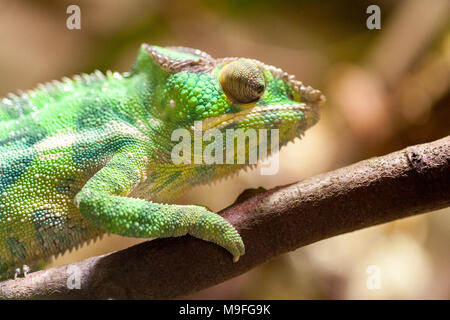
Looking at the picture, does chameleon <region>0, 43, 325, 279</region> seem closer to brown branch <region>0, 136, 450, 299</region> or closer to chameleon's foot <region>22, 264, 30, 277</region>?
chameleon's foot <region>22, 264, 30, 277</region>

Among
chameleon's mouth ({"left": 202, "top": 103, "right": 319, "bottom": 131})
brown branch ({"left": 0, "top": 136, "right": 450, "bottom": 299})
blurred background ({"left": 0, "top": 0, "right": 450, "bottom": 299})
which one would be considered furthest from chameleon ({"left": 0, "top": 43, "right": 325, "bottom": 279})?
blurred background ({"left": 0, "top": 0, "right": 450, "bottom": 299})

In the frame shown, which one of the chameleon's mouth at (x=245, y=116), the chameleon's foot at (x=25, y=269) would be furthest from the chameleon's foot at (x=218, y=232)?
the chameleon's foot at (x=25, y=269)

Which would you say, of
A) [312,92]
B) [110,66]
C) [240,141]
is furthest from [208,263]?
[110,66]

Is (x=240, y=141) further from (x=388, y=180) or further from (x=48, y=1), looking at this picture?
(x=48, y=1)

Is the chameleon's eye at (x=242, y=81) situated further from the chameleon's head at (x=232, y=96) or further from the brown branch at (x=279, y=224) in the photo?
the brown branch at (x=279, y=224)

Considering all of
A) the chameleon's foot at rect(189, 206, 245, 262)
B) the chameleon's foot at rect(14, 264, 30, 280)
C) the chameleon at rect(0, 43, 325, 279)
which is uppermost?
the chameleon at rect(0, 43, 325, 279)
